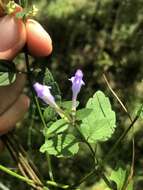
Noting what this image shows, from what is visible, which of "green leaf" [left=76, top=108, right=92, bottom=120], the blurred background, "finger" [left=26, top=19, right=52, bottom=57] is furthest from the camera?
the blurred background

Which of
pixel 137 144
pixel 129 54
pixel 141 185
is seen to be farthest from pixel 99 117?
pixel 129 54

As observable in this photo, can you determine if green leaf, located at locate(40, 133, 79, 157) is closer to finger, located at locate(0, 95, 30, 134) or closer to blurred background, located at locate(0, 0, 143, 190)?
finger, located at locate(0, 95, 30, 134)

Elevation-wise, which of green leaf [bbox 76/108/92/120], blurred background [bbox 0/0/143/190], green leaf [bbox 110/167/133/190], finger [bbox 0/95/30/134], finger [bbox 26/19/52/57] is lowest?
blurred background [bbox 0/0/143/190]

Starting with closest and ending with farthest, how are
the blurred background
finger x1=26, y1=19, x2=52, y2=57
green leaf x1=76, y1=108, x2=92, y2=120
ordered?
green leaf x1=76, y1=108, x2=92, y2=120, finger x1=26, y1=19, x2=52, y2=57, the blurred background

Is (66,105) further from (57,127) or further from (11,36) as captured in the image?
(11,36)

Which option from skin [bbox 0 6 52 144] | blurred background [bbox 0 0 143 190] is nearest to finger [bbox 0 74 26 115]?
skin [bbox 0 6 52 144]

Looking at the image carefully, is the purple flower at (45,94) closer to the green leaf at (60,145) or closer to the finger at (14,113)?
the green leaf at (60,145)

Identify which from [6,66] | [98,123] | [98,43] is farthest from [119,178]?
[98,43]

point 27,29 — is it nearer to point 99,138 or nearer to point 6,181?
point 99,138

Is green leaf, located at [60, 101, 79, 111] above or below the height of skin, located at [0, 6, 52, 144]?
below
